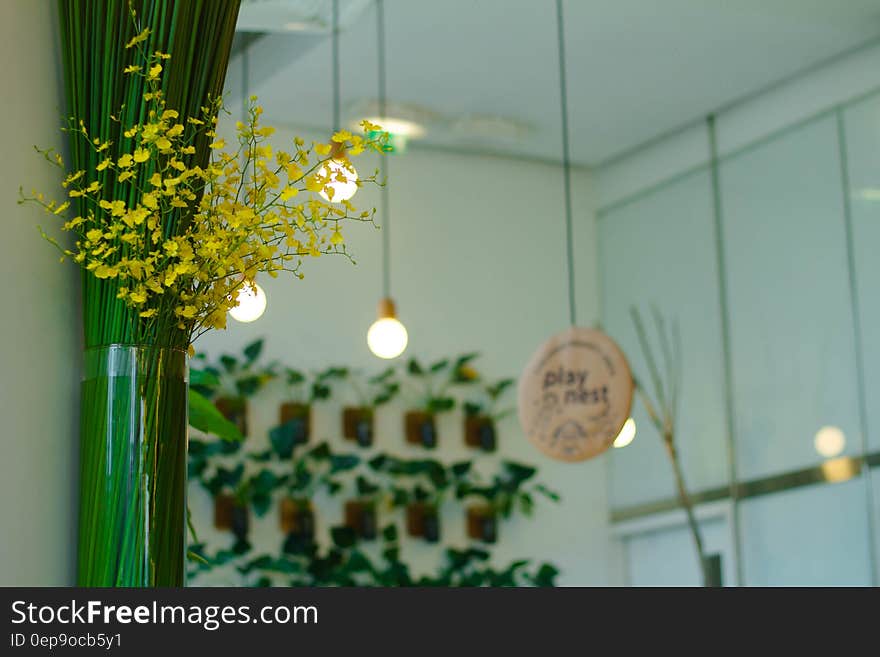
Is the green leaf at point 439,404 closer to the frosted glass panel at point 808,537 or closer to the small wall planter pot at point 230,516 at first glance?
the small wall planter pot at point 230,516

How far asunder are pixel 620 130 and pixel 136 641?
6.78m

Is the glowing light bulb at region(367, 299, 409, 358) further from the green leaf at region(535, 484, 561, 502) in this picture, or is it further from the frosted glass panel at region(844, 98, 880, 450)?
the frosted glass panel at region(844, 98, 880, 450)

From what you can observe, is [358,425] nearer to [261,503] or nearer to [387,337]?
[261,503]

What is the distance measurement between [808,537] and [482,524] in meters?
1.80

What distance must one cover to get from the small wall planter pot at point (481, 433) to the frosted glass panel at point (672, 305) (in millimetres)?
847

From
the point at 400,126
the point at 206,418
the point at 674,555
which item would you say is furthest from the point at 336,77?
the point at 206,418

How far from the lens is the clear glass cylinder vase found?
195 centimetres

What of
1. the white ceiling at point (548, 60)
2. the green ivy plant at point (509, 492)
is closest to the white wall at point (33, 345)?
the white ceiling at point (548, 60)

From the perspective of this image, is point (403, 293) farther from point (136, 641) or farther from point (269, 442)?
point (136, 641)

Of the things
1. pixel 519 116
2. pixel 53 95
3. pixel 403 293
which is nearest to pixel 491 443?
pixel 403 293

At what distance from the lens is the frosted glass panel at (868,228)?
649 centimetres

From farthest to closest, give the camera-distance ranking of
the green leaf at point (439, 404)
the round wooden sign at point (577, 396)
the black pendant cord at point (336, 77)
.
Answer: the green leaf at point (439, 404) < the black pendant cord at point (336, 77) < the round wooden sign at point (577, 396)

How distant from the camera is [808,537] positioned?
6789mm

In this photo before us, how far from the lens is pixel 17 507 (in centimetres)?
199
